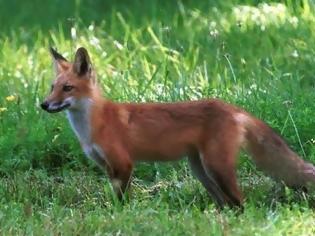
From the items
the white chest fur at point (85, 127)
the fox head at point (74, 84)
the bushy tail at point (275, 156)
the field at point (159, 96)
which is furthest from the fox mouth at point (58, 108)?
the bushy tail at point (275, 156)

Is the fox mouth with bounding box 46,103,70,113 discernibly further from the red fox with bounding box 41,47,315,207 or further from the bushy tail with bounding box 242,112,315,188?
the bushy tail with bounding box 242,112,315,188

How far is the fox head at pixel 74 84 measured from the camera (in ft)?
25.9

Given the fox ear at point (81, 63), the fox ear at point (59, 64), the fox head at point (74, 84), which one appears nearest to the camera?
the fox head at point (74, 84)

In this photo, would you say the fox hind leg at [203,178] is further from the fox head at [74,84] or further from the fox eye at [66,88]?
the fox eye at [66,88]

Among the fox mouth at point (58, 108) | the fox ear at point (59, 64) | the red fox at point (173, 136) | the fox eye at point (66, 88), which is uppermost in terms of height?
the fox ear at point (59, 64)

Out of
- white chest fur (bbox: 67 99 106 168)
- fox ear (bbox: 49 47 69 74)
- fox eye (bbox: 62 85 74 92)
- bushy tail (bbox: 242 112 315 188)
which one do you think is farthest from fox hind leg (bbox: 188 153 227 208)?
fox ear (bbox: 49 47 69 74)

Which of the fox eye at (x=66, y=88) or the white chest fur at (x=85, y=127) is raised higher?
the fox eye at (x=66, y=88)

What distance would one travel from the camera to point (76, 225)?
7.06 meters

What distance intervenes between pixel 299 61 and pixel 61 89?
12.2 feet

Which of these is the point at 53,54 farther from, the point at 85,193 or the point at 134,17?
the point at 134,17

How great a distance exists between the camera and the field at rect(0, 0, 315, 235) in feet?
23.6

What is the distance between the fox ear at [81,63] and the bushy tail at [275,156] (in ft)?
3.85

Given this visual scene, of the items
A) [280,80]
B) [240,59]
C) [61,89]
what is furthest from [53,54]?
[240,59]

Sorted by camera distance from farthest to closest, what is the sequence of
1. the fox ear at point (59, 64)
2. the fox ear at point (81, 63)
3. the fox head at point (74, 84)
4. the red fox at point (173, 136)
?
the fox ear at point (59, 64) → the fox ear at point (81, 63) → the fox head at point (74, 84) → the red fox at point (173, 136)
